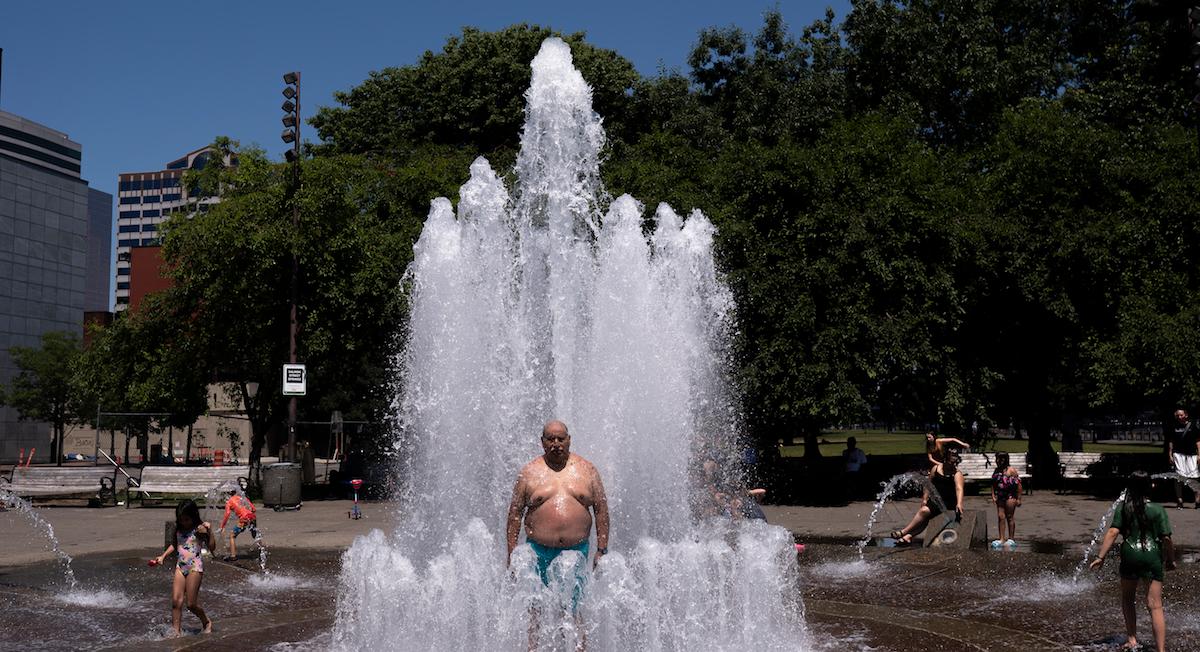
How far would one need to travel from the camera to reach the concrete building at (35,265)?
219ft

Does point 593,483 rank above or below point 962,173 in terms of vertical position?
below

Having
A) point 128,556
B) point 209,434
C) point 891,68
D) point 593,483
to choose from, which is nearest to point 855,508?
point 128,556

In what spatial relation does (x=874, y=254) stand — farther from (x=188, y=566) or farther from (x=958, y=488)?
(x=188, y=566)

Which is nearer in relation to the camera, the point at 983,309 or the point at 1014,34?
the point at 983,309

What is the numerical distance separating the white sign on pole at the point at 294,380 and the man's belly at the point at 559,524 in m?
15.9

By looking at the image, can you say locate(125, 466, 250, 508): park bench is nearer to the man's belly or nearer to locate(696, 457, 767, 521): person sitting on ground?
locate(696, 457, 767, 521): person sitting on ground

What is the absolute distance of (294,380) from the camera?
2189cm

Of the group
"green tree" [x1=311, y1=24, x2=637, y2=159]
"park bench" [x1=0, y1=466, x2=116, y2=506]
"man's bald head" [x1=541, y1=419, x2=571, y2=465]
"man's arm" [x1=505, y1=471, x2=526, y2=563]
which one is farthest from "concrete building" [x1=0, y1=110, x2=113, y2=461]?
"man's bald head" [x1=541, y1=419, x2=571, y2=465]

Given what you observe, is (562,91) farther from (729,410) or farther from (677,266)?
(729,410)

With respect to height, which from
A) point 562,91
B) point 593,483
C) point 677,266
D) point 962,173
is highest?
point 962,173

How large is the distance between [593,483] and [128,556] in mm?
9949

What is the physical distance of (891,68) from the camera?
36219 mm

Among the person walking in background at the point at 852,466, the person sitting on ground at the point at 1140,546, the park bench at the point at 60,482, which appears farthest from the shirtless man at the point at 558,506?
the park bench at the point at 60,482

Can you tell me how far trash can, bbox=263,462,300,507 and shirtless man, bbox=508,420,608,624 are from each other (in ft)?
51.7
